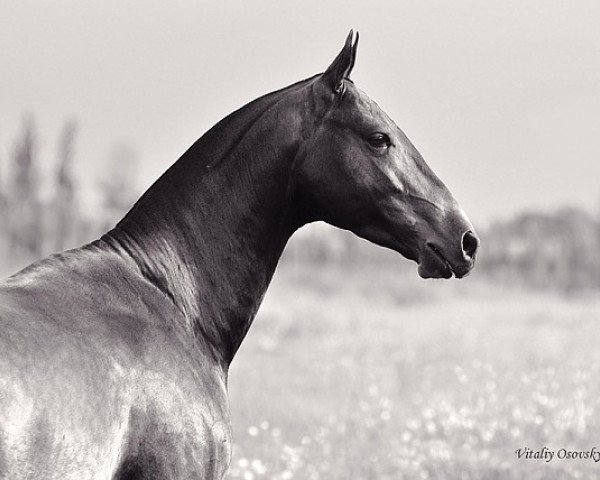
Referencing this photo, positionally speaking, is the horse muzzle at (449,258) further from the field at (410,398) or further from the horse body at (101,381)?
Result: the field at (410,398)

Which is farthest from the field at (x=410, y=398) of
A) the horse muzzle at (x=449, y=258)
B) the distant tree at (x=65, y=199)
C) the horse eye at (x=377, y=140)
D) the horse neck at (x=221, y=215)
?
the distant tree at (x=65, y=199)

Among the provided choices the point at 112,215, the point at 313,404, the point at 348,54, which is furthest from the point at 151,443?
the point at 112,215

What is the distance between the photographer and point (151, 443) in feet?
10.1

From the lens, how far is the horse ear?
11.9ft

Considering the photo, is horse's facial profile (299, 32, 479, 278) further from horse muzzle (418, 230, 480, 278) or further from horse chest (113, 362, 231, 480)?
horse chest (113, 362, 231, 480)

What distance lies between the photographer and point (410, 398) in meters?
12.7

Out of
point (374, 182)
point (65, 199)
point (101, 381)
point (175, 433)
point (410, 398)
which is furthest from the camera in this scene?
point (65, 199)

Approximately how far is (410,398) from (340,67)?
9.50 meters

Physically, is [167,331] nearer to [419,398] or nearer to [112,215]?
[419,398]

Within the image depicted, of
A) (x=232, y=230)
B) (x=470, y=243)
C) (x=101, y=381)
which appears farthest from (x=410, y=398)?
(x=101, y=381)

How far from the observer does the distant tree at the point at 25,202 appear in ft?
137

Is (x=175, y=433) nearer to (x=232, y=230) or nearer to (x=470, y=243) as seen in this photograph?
(x=232, y=230)

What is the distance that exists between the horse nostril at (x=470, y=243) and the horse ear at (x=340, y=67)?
2.35 ft

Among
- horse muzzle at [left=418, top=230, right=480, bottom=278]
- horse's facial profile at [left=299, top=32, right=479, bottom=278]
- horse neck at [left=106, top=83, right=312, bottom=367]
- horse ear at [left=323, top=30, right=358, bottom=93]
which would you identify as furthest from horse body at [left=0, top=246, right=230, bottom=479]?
horse ear at [left=323, top=30, right=358, bottom=93]
